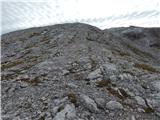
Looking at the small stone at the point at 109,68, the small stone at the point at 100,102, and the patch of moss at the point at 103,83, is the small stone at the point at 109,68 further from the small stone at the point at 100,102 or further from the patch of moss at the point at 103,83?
the small stone at the point at 100,102

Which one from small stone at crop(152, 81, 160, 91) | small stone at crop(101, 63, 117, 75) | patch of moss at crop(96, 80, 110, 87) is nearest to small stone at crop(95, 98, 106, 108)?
patch of moss at crop(96, 80, 110, 87)

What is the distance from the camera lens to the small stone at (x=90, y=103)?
15.3m

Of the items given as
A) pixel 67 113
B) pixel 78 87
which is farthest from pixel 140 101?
pixel 67 113

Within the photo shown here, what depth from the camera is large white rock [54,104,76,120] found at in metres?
14.2

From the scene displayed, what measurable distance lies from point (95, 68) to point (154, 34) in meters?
85.9

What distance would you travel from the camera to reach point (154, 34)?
101m

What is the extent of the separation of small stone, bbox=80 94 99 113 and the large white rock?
109 centimetres

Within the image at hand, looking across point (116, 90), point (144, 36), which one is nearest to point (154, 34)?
point (144, 36)

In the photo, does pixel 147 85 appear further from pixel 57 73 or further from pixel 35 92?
pixel 35 92

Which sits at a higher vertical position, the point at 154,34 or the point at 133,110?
the point at 133,110

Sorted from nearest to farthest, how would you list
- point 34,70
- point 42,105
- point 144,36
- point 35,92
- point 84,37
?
point 42,105 → point 35,92 → point 34,70 → point 84,37 → point 144,36

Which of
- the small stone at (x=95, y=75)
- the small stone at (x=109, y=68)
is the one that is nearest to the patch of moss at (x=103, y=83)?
the small stone at (x=95, y=75)

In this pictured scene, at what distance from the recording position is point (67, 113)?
14562mm

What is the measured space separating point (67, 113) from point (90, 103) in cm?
199
